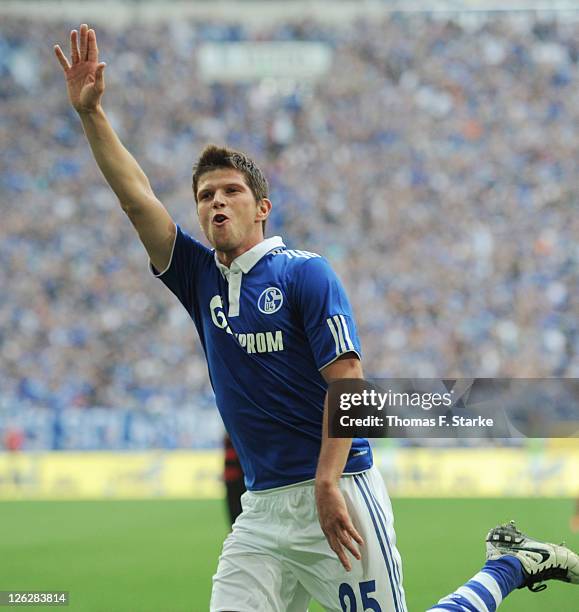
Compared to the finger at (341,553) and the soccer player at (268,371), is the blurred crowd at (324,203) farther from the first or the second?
the finger at (341,553)

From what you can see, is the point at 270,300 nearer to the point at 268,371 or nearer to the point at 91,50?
the point at 268,371

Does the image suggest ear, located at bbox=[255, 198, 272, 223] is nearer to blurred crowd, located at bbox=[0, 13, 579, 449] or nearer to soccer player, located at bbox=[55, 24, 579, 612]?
soccer player, located at bbox=[55, 24, 579, 612]

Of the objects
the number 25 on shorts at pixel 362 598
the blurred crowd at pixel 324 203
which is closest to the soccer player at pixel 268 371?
the number 25 on shorts at pixel 362 598

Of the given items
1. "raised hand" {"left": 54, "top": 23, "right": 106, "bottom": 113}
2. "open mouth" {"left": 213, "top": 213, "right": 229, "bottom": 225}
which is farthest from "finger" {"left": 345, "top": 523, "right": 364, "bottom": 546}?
"raised hand" {"left": 54, "top": 23, "right": 106, "bottom": 113}

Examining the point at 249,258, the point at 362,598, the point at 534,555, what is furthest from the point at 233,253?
the point at 534,555

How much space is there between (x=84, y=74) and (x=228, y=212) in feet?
2.51

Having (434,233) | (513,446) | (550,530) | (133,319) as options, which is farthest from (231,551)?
(434,233)

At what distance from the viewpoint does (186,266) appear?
401 cm

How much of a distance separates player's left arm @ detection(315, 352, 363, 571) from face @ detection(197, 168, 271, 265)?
758 millimetres

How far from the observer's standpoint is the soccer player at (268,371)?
11.8ft

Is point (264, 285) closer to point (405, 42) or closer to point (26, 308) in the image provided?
point (26, 308)

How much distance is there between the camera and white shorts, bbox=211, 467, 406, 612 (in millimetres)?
3586

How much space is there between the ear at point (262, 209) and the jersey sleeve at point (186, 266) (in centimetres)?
24

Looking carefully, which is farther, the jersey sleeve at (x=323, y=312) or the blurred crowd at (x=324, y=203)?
the blurred crowd at (x=324, y=203)
